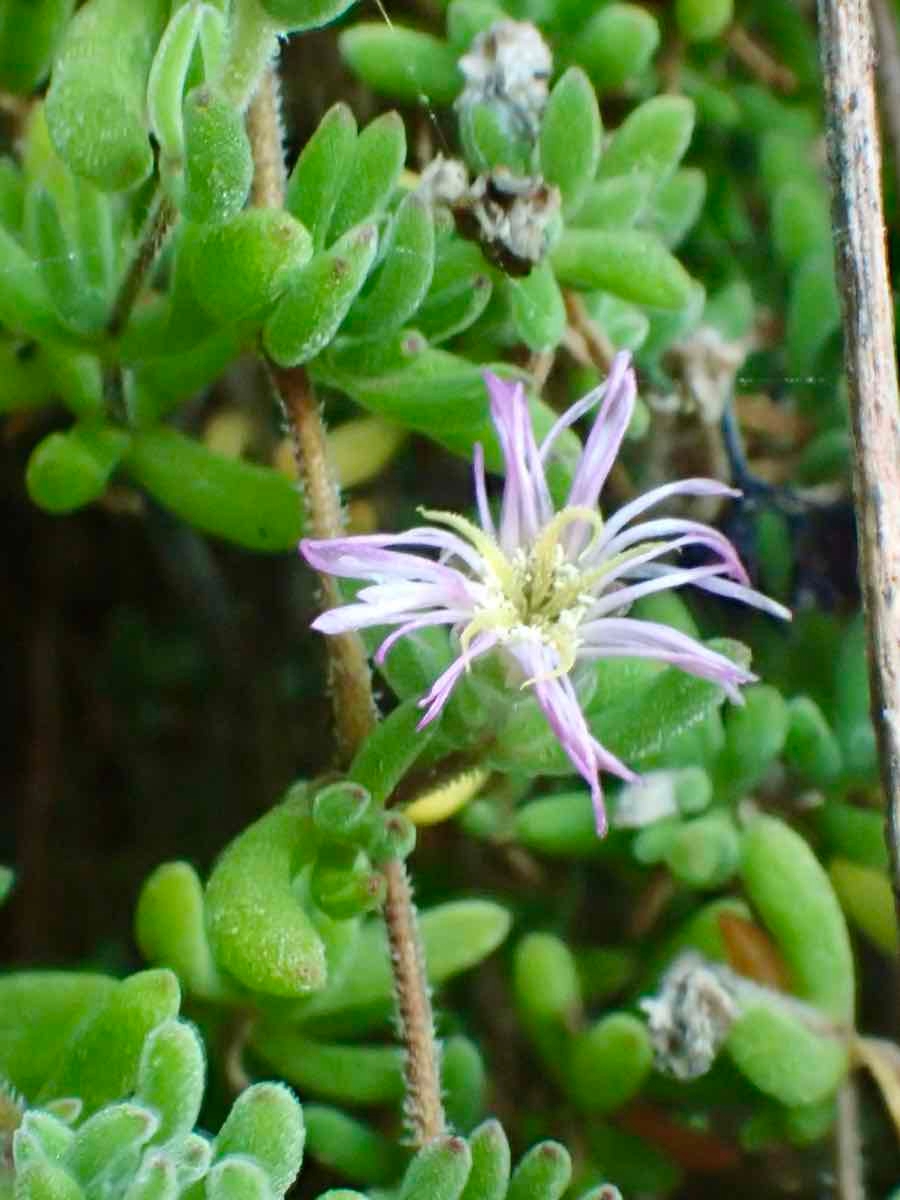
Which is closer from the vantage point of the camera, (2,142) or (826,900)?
(826,900)

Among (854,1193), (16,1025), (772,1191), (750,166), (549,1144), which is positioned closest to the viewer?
(549,1144)

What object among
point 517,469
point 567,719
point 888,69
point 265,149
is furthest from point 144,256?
point 888,69

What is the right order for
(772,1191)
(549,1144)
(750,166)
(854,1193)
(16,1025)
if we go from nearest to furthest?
(549,1144)
(16,1025)
(854,1193)
(772,1191)
(750,166)

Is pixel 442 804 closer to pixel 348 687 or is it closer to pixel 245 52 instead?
pixel 348 687

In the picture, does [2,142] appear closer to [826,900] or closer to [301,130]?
[301,130]

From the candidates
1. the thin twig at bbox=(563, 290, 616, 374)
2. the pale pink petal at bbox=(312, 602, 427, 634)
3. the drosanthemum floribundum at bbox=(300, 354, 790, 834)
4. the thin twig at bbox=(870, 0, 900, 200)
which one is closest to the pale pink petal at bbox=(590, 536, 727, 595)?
the drosanthemum floribundum at bbox=(300, 354, 790, 834)

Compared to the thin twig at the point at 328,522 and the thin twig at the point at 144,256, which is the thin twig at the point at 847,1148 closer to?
the thin twig at the point at 328,522

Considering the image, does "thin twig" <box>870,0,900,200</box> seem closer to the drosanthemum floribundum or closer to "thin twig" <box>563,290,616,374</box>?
"thin twig" <box>563,290,616,374</box>

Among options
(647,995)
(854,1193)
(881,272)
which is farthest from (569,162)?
(854,1193)
